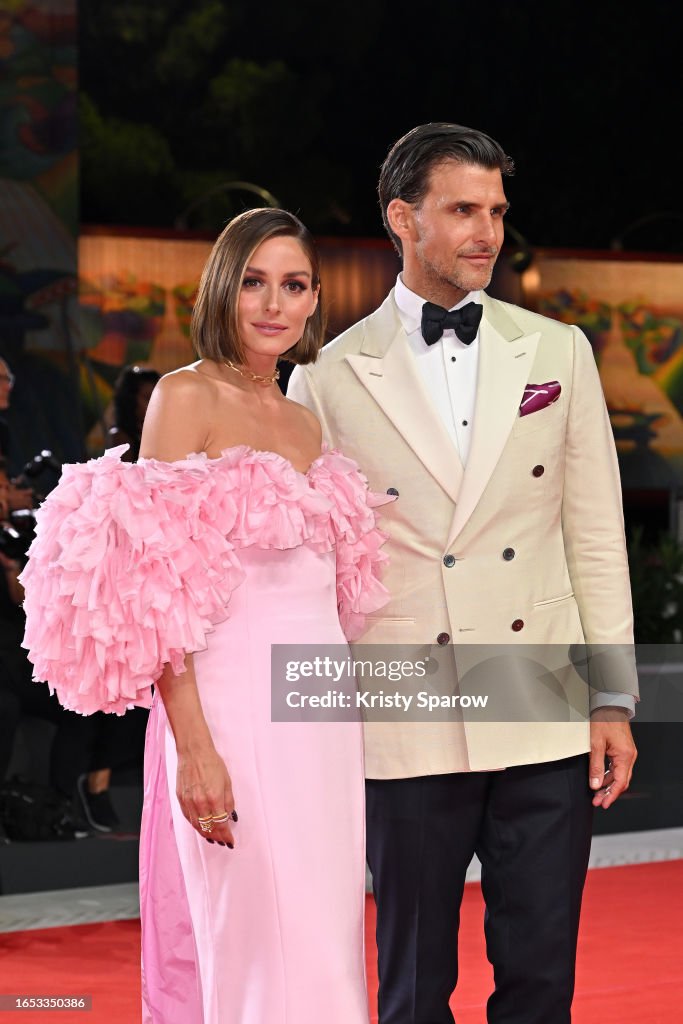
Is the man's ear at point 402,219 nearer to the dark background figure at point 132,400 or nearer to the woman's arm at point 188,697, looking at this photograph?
the woman's arm at point 188,697

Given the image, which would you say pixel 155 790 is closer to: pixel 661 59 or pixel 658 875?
pixel 658 875

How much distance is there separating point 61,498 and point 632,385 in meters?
11.6

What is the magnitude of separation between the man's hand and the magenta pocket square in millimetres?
563

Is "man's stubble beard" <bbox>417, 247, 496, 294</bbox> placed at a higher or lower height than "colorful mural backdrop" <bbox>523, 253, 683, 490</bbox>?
lower

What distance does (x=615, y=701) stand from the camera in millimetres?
2732

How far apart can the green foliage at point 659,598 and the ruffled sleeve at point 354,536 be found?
6.18 metres

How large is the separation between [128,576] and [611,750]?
3.13ft

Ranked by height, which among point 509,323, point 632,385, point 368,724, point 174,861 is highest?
point 632,385

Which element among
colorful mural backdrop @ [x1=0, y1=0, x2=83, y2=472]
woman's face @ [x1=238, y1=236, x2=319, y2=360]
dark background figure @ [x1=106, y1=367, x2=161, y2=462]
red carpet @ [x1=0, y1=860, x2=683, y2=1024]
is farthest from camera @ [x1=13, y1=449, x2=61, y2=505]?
woman's face @ [x1=238, y1=236, x2=319, y2=360]

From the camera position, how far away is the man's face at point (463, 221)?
270 centimetres

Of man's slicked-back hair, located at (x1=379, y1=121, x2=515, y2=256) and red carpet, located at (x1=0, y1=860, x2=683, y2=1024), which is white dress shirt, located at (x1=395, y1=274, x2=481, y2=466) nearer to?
man's slicked-back hair, located at (x1=379, y1=121, x2=515, y2=256)

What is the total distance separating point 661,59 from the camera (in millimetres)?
16156

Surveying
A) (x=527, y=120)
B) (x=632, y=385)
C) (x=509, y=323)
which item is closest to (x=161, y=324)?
→ (x=632, y=385)

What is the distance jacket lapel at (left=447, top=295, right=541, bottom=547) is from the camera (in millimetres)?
2691
